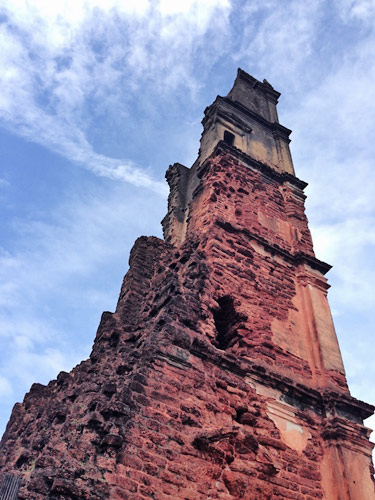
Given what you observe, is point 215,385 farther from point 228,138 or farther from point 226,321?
point 228,138

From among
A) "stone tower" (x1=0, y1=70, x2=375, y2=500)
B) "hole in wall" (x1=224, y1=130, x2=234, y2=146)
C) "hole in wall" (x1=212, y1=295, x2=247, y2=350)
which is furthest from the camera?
"hole in wall" (x1=224, y1=130, x2=234, y2=146)

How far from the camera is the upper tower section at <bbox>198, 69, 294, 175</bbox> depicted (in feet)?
35.9

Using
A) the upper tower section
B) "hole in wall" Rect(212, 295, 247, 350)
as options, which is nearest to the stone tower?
"hole in wall" Rect(212, 295, 247, 350)

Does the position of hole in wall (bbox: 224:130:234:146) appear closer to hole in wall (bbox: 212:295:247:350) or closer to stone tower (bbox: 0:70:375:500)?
stone tower (bbox: 0:70:375:500)

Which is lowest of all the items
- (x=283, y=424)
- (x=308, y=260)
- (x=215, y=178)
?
(x=283, y=424)

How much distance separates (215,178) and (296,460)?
565 centimetres

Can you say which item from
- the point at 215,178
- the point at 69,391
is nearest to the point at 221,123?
the point at 215,178

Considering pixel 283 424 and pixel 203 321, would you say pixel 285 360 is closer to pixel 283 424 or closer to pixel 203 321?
pixel 283 424

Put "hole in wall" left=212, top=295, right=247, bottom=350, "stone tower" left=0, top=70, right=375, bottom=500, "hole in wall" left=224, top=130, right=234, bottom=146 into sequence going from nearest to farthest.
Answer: "stone tower" left=0, top=70, right=375, bottom=500
"hole in wall" left=212, top=295, right=247, bottom=350
"hole in wall" left=224, top=130, right=234, bottom=146

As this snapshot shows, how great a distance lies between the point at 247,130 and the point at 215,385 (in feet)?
26.2

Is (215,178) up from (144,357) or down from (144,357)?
up

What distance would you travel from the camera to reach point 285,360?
22.0 ft

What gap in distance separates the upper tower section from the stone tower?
2.91ft

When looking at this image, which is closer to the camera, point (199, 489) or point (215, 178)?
point (199, 489)
